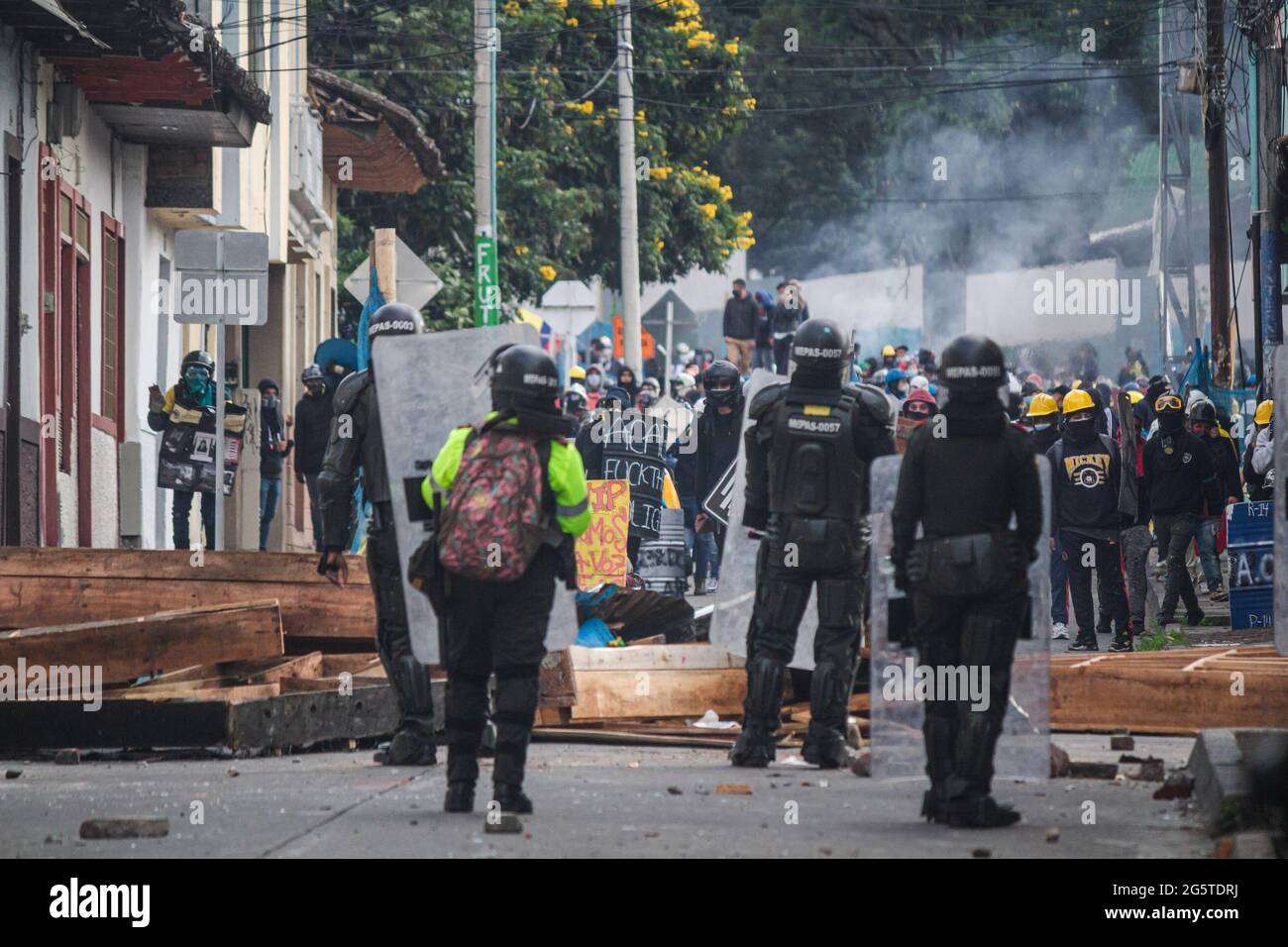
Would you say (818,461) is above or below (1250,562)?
above

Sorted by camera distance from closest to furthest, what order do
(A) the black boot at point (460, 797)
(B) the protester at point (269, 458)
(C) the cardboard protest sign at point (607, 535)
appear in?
1. (A) the black boot at point (460, 797)
2. (C) the cardboard protest sign at point (607, 535)
3. (B) the protester at point (269, 458)

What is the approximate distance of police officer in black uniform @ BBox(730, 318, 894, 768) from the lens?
10.4 metres

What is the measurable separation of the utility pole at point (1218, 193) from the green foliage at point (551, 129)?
33.3 feet

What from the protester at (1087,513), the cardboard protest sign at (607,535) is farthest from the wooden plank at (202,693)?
the protester at (1087,513)

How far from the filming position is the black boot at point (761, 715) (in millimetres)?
10438

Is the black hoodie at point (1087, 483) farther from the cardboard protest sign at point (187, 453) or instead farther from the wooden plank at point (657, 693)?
the cardboard protest sign at point (187, 453)

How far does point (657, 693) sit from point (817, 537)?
2089 mm

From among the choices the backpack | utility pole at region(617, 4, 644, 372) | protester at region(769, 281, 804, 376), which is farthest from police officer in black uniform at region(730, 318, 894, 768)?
utility pole at region(617, 4, 644, 372)

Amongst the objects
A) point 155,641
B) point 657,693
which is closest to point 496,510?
point 657,693

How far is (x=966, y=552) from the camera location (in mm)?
8406

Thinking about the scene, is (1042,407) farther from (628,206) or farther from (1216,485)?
(628,206)

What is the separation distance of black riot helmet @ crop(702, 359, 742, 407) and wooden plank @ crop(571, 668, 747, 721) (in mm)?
6170

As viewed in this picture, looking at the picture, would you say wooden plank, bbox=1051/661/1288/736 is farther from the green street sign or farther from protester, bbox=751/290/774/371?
protester, bbox=751/290/774/371

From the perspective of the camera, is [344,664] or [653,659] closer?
[653,659]
